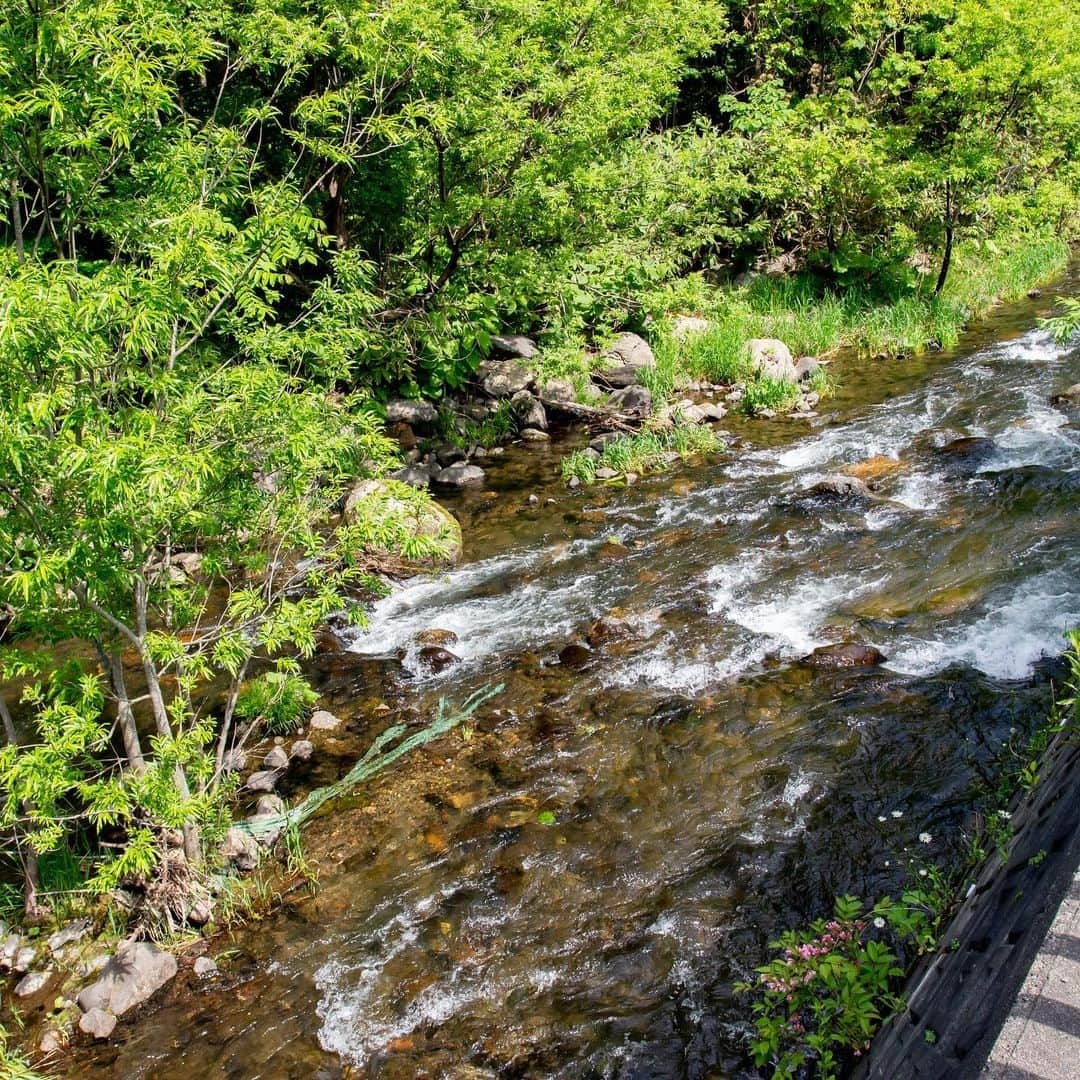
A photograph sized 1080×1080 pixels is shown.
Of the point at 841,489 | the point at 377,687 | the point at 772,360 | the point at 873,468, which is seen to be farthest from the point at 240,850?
the point at 772,360

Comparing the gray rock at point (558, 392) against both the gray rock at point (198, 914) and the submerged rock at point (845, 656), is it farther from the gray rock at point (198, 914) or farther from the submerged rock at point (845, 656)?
the gray rock at point (198, 914)

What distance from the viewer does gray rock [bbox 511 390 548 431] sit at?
46.9ft

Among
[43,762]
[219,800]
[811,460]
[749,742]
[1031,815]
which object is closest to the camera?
[1031,815]

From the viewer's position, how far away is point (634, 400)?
14.0 meters

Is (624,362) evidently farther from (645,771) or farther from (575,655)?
(645,771)

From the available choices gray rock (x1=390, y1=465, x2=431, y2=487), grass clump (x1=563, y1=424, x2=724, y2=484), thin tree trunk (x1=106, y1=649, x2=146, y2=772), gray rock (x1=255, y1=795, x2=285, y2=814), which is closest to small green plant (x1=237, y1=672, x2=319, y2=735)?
gray rock (x1=255, y1=795, x2=285, y2=814)

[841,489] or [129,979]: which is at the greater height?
[841,489]

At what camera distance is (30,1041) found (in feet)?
16.0

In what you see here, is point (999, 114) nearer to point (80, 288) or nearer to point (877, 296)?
point (877, 296)

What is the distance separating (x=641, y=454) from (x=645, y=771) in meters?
6.69

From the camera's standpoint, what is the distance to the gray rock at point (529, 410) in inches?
563

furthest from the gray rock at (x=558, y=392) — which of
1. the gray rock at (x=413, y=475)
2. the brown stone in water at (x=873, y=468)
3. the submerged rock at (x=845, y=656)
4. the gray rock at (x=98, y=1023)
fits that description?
the gray rock at (x=98, y=1023)

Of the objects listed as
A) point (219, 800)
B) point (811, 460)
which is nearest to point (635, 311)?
point (811, 460)

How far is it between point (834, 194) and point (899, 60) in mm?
2572
